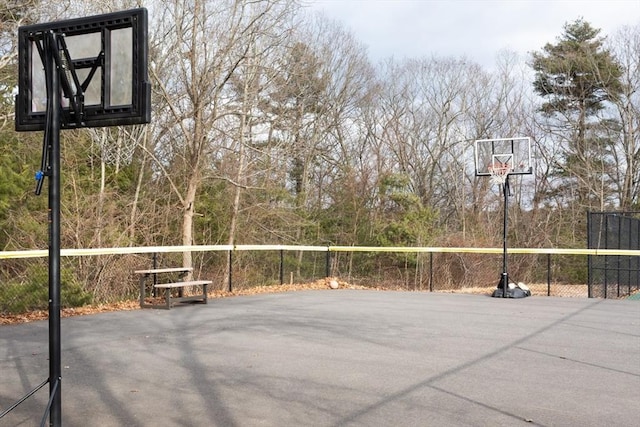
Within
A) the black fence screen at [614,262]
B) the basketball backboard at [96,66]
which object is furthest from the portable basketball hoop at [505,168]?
the basketball backboard at [96,66]

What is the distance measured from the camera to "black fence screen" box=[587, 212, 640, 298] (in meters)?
16.8

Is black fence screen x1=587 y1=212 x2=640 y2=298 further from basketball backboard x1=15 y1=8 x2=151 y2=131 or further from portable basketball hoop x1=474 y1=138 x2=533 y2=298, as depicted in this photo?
basketball backboard x1=15 y1=8 x2=151 y2=131

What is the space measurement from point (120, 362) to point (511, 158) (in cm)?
1239

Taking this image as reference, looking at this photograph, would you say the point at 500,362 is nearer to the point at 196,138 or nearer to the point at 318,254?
the point at 196,138

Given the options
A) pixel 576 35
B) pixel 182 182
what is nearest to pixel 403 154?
pixel 576 35

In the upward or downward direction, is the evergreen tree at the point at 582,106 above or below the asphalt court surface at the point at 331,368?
above

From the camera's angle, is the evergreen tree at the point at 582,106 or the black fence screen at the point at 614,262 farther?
the evergreen tree at the point at 582,106

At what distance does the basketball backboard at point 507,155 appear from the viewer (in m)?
16.9

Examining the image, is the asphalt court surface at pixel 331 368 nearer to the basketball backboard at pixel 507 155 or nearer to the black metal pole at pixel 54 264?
the black metal pole at pixel 54 264

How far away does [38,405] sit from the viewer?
216 inches

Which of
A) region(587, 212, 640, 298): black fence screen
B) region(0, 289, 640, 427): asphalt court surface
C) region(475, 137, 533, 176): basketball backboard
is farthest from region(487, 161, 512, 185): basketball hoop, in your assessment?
region(0, 289, 640, 427): asphalt court surface

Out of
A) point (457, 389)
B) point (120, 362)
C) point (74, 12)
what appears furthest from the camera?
point (74, 12)

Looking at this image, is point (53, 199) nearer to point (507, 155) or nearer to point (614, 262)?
point (507, 155)

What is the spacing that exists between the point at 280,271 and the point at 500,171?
638cm
